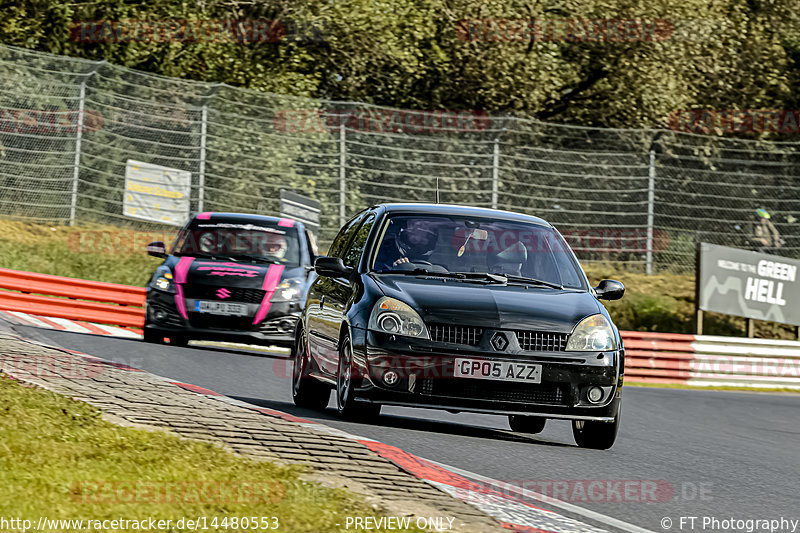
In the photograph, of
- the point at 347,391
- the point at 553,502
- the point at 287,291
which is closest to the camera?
the point at 553,502

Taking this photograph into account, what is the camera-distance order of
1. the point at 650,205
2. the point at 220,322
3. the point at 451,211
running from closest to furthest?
the point at 451,211 → the point at 220,322 → the point at 650,205

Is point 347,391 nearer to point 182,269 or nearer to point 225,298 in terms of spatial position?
point 225,298

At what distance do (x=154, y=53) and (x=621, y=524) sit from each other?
22.6m

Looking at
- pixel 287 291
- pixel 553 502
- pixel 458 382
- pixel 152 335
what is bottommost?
pixel 553 502

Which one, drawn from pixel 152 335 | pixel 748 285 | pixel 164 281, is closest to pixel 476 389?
pixel 164 281

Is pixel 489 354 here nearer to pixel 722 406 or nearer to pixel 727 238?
pixel 722 406

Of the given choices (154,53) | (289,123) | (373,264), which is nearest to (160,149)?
(289,123)

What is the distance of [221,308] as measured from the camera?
14.7 m

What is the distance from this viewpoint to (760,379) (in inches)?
866

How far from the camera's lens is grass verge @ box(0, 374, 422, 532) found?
4938 millimetres

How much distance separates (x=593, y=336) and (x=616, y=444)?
174 centimetres

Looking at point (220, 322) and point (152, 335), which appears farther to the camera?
point (152, 335)

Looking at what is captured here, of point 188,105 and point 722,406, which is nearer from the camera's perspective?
point 722,406

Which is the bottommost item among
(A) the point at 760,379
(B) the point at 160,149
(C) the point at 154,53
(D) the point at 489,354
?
(A) the point at 760,379
